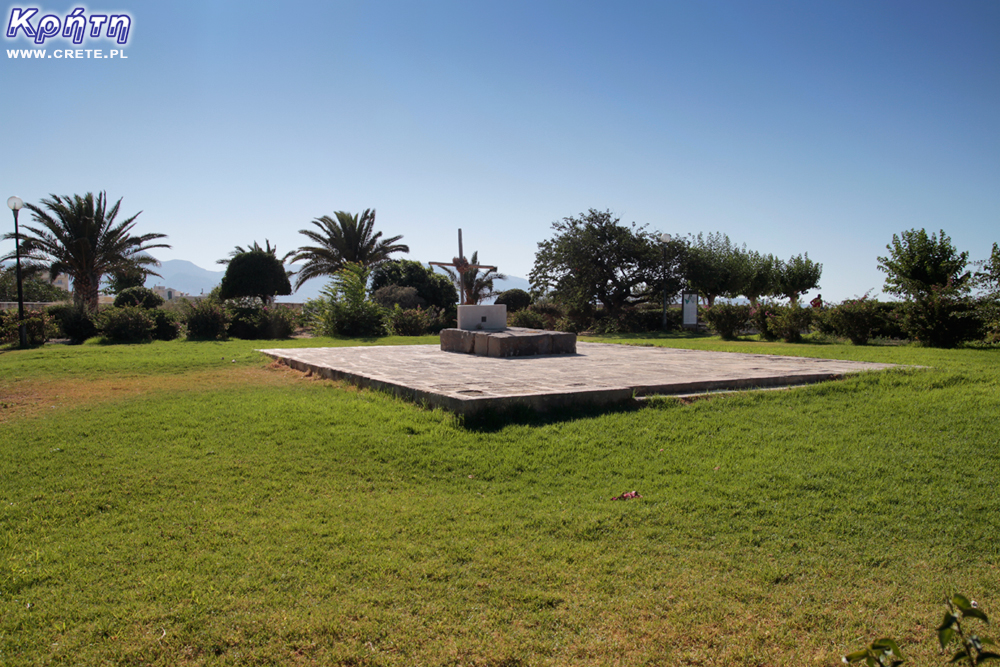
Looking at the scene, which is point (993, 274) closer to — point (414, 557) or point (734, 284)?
point (414, 557)

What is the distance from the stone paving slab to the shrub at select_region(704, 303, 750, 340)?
23.9 feet

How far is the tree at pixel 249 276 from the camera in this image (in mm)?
23938

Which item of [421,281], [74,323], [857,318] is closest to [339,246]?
[421,281]

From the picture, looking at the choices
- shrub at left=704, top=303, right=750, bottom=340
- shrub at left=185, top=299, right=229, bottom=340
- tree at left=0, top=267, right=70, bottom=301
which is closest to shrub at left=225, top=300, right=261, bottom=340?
shrub at left=185, top=299, right=229, bottom=340

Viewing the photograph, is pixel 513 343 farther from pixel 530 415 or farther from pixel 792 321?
pixel 792 321

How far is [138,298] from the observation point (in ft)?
85.7

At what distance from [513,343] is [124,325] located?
1188cm

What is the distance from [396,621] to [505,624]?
1.42 feet

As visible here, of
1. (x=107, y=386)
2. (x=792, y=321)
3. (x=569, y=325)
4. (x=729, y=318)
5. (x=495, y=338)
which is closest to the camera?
(x=107, y=386)

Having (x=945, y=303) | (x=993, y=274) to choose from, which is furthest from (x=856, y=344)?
(x=993, y=274)

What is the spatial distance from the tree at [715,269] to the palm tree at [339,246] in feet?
51.7

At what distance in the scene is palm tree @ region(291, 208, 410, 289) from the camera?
31.3m

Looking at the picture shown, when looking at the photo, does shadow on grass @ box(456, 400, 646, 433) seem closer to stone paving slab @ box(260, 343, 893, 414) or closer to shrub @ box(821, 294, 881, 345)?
stone paving slab @ box(260, 343, 893, 414)

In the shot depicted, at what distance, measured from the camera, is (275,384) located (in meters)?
7.48
